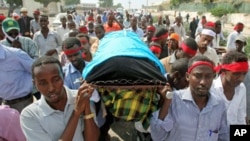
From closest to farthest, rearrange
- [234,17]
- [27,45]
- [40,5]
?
[27,45] < [234,17] < [40,5]

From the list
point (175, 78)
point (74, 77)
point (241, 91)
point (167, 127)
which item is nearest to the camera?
point (167, 127)

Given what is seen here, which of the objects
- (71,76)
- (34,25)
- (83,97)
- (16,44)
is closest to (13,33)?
(16,44)

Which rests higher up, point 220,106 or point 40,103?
point 40,103

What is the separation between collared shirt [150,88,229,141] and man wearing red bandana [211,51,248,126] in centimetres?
35

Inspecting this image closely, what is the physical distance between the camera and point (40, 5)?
55781 millimetres

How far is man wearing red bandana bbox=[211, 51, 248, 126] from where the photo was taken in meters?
2.47

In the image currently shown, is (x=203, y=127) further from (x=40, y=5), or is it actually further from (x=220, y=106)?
(x=40, y=5)

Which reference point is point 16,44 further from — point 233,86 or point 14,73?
point 233,86

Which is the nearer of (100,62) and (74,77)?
(100,62)

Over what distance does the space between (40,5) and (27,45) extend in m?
55.4

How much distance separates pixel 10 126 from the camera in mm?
1946

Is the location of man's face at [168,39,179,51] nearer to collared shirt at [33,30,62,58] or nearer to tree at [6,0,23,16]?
collared shirt at [33,30,62,58]

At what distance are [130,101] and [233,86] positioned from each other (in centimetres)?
113

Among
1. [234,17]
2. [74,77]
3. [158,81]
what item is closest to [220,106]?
[158,81]
